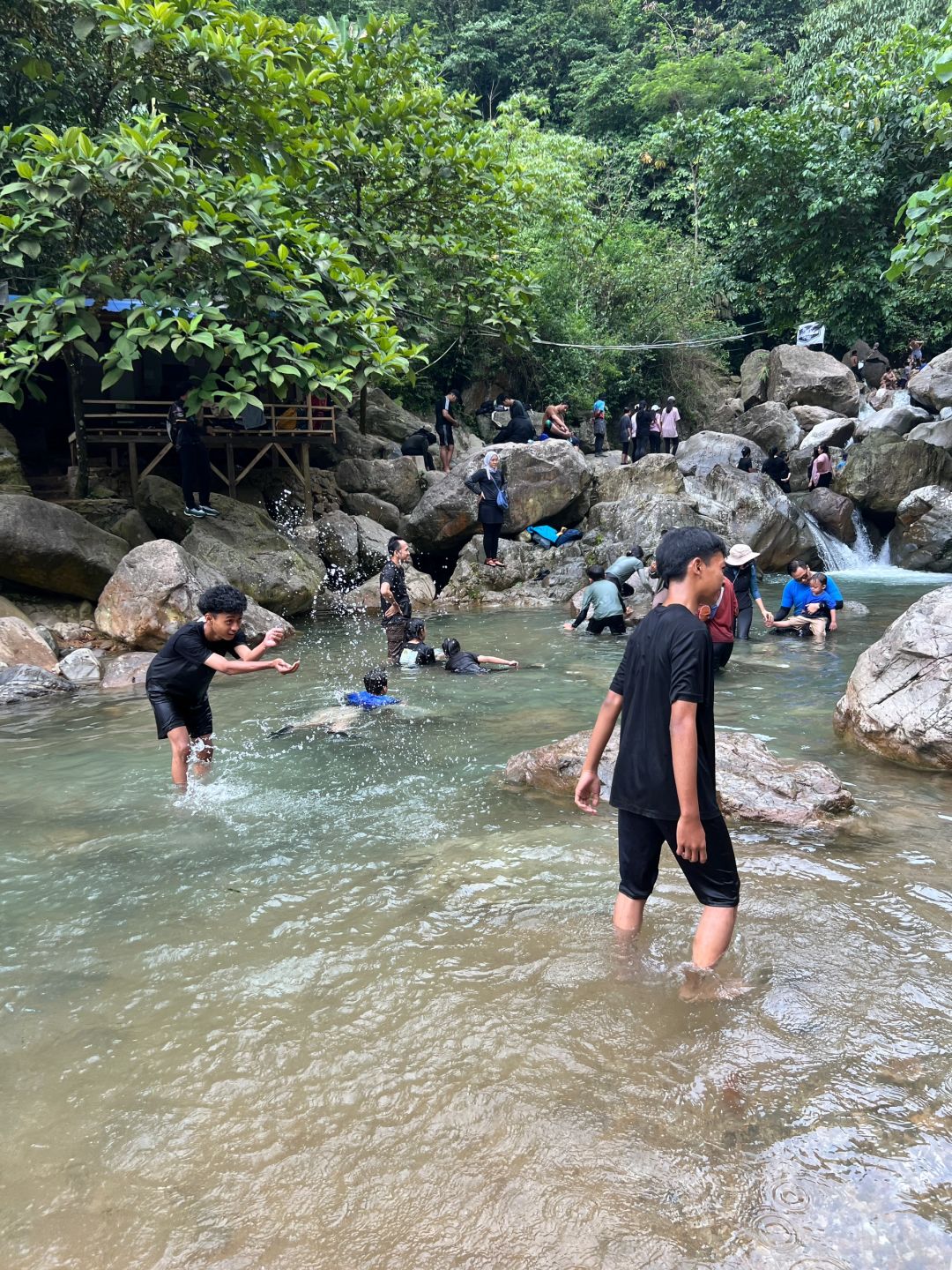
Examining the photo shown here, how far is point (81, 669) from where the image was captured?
1040 centimetres

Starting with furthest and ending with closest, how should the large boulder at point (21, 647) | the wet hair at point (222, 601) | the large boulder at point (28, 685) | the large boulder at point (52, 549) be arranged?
the large boulder at point (52, 549) → the large boulder at point (21, 647) → the large boulder at point (28, 685) → the wet hair at point (222, 601)

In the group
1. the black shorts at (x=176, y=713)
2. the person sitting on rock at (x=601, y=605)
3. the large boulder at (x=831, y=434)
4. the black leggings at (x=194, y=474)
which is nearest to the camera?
the black shorts at (x=176, y=713)

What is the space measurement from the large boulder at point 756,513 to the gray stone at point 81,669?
11.1m

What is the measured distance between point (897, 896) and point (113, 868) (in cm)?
416

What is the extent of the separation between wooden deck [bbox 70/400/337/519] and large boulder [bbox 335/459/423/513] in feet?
3.04

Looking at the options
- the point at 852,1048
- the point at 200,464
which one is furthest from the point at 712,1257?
Result: the point at 200,464

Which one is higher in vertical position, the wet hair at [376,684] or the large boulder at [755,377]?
the large boulder at [755,377]

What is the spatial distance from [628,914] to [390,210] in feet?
48.8

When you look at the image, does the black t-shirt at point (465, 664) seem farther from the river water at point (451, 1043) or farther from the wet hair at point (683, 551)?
the wet hair at point (683, 551)

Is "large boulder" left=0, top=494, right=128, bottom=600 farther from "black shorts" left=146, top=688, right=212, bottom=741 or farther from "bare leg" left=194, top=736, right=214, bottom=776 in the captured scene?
"black shorts" left=146, top=688, right=212, bottom=741

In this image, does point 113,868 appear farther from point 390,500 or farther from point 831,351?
point 831,351

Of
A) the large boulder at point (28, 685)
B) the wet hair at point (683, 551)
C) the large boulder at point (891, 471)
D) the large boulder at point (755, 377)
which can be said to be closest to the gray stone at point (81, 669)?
the large boulder at point (28, 685)

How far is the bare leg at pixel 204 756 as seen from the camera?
21.6 ft

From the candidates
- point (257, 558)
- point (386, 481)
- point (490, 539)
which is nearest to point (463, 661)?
point (257, 558)
